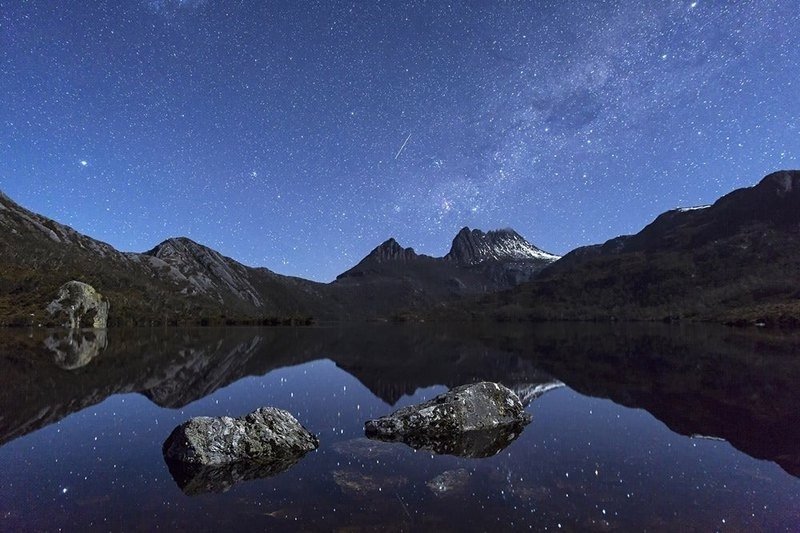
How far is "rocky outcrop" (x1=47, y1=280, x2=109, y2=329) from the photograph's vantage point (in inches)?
7047

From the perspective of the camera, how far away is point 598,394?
3105 centimetres

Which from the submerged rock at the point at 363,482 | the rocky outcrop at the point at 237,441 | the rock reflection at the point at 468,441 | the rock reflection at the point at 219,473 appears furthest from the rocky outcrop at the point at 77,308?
the submerged rock at the point at 363,482

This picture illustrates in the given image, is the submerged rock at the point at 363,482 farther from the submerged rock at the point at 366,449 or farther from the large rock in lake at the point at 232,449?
the large rock in lake at the point at 232,449

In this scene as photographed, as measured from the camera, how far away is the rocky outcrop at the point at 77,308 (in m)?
179

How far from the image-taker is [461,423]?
20984mm

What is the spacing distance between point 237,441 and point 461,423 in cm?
1016

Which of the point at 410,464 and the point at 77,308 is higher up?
the point at 77,308

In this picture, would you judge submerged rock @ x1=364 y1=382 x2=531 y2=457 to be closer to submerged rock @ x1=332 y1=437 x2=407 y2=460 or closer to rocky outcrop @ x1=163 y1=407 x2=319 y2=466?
submerged rock @ x1=332 y1=437 x2=407 y2=460

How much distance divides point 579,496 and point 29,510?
15.0 m

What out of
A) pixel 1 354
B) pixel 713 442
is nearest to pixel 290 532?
pixel 713 442

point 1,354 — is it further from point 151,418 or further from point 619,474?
point 619,474

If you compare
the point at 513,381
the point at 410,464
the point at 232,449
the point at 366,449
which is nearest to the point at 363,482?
the point at 410,464

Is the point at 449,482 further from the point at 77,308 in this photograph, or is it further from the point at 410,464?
the point at 77,308

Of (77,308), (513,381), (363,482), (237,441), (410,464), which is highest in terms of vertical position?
(77,308)
